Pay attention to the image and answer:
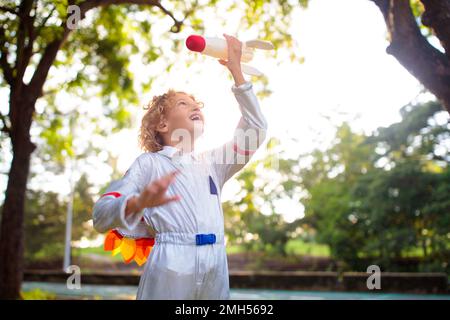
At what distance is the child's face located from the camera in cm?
250

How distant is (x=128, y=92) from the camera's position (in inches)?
435

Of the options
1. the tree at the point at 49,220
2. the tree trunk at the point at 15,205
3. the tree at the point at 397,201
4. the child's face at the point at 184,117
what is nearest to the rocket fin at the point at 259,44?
the child's face at the point at 184,117

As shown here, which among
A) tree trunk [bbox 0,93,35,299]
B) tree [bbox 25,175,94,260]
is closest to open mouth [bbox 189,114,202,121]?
tree trunk [bbox 0,93,35,299]

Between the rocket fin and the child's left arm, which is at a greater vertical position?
the rocket fin

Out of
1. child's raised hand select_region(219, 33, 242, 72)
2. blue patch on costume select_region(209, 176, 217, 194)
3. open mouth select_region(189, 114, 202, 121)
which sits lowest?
blue patch on costume select_region(209, 176, 217, 194)

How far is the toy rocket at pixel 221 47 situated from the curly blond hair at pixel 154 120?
277 millimetres

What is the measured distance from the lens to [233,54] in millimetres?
2482

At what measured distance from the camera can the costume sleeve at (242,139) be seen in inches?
95.6

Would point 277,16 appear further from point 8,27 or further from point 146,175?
point 146,175

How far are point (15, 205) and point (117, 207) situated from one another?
5.85m

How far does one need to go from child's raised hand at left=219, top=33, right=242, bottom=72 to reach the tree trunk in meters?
5.56

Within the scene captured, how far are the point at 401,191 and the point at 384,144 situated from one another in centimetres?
150

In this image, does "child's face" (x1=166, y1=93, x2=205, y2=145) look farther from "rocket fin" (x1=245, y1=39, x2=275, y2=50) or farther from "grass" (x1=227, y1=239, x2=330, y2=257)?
"grass" (x1=227, y1=239, x2=330, y2=257)
